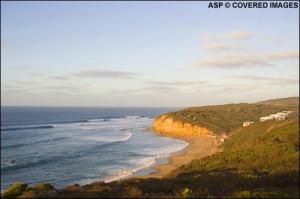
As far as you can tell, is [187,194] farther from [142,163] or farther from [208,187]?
[142,163]

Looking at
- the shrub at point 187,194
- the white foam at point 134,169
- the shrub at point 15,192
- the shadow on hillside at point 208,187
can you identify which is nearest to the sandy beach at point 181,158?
the white foam at point 134,169

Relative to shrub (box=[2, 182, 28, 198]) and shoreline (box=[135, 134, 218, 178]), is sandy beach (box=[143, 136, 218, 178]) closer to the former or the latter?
shoreline (box=[135, 134, 218, 178])

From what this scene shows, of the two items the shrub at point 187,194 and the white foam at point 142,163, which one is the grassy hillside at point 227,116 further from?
the shrub at point 187,194

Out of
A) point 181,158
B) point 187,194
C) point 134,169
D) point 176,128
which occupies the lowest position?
point 134,169

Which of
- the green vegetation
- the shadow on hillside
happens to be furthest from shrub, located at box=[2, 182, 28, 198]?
the shadow on hillside

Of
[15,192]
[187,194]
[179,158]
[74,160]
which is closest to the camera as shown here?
[187,194]

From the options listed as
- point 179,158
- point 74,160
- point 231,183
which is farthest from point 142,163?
point 231,183

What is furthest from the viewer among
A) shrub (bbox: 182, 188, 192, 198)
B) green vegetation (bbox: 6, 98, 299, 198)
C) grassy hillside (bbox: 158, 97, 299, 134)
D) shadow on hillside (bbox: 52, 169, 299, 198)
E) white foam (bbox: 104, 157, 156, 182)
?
grassy hillside (bbox: 158, 97, 299, 134)

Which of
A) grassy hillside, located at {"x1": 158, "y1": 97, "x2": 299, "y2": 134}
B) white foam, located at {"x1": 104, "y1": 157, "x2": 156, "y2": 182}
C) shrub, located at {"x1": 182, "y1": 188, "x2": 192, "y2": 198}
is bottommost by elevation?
white foam, located at {"x1": 104, "y1": 157, "x2": 156, "y2": 182}

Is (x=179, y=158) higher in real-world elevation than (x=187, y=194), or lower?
lower
